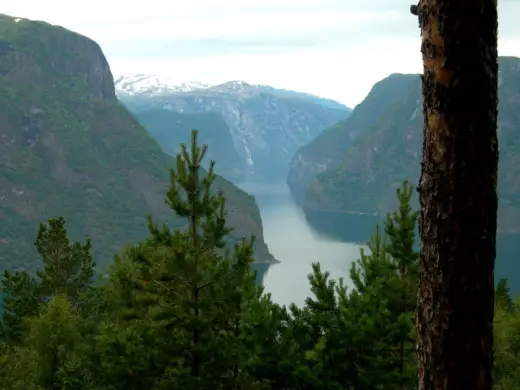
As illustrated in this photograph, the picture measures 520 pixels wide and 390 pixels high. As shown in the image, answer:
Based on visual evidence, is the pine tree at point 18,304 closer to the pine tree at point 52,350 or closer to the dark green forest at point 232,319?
the pine tree at point 52,350

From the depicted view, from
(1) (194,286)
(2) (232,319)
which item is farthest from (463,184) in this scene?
(2) (232,319)

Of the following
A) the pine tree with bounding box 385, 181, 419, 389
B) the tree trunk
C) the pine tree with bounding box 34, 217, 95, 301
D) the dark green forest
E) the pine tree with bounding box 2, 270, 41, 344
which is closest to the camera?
the tree trunk

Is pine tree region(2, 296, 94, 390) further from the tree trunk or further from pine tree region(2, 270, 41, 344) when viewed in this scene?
the tree trunk

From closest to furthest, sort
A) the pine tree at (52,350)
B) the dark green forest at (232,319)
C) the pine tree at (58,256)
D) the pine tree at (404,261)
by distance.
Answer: the dark green forest at (232,319), the pine tree at (404,261), the pine tree at (52,350), the pine tree at (58,256)

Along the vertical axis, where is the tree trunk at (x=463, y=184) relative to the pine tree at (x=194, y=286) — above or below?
above

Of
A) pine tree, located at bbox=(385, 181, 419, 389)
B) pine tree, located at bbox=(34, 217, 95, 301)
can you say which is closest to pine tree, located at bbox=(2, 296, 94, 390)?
pine tree, located at bbox=(385, 181, 419, 389)

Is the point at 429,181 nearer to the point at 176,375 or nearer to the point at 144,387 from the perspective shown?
the point at 176,375

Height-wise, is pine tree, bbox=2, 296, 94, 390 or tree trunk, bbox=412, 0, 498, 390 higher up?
tree trunk, bbox=412, 0, 498, 390

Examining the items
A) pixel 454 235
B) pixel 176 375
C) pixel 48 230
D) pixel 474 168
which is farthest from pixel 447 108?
pixel 48 230

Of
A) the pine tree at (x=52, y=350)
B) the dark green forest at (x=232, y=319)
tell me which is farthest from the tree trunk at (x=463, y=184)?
the pine tree at (x=52, y=350)
